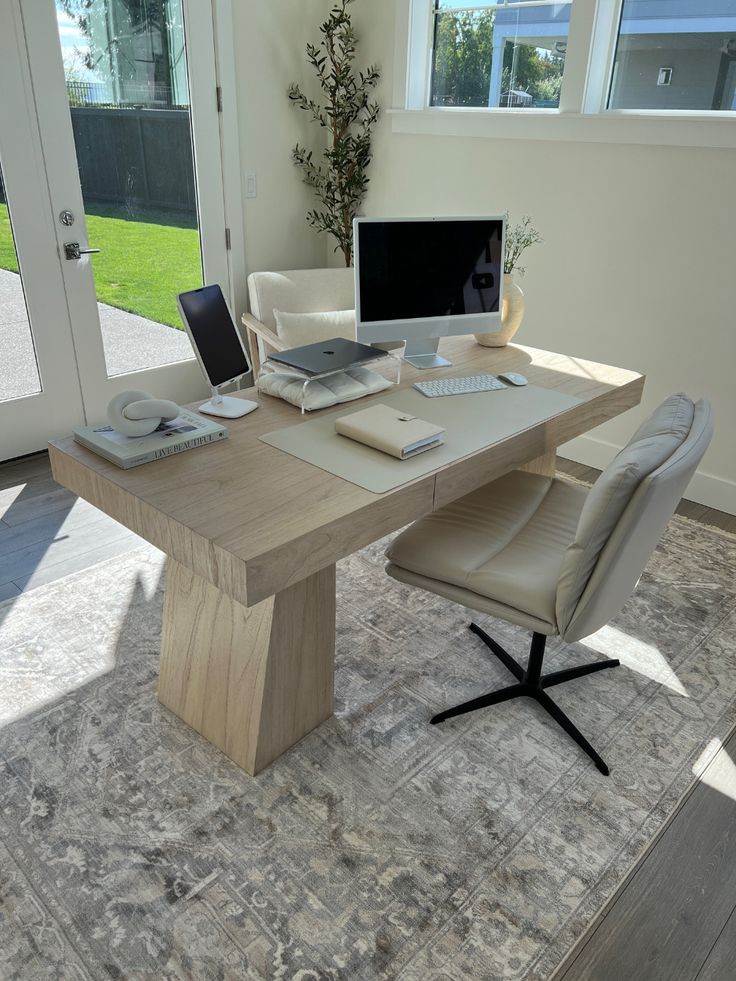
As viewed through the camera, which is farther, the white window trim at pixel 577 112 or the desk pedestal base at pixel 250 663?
the white window trim at pixel 577 112

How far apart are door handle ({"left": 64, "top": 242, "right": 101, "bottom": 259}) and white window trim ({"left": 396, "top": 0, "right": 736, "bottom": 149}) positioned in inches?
66.9

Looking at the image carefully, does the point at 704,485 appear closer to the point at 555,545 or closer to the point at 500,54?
the point at 555,545

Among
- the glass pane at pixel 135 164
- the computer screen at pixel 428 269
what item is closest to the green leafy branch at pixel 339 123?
the glass pane at pixel 135 164

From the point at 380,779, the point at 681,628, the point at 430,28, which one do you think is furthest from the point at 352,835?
the point at 430,28

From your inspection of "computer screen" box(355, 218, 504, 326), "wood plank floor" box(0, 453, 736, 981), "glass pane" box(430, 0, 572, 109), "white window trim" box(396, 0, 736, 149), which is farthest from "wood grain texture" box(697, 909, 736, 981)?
"glass pane" box(430, 0, 572, 109)

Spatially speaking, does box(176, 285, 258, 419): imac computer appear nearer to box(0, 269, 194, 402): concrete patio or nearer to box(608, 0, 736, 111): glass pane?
box(0, 269, 194, 402): concrete patio

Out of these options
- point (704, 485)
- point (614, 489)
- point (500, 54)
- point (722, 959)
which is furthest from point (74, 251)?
point (722, 959)

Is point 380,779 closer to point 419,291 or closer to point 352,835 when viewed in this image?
point 352,835

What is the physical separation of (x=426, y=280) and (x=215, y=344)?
0.77 meters

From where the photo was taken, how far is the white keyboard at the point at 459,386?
220cm

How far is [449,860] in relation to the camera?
5.31ft

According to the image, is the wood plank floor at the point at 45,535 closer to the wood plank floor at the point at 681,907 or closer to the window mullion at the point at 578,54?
the wood plank floor at the point at 681,907

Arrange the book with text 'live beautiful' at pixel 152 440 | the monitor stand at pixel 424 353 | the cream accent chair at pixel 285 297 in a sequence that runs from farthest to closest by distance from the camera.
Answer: the cream accent chair at pixel 285 297
the monitor stand at pixel 424 353
the book with text 'live beautiful' at pixel 152 440

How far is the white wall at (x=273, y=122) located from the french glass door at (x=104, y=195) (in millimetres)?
188
